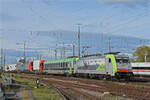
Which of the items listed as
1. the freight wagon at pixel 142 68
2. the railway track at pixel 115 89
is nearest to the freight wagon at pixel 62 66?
the freight wagon at pixel 142 68

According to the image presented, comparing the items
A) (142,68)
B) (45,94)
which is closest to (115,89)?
(45,94)

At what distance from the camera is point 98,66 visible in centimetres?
3191

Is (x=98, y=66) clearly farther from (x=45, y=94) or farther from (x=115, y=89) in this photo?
(x=45, y=94)

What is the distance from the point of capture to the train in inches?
1113

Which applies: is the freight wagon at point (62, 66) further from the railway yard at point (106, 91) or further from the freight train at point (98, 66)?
the railway yard at point (106, 91)

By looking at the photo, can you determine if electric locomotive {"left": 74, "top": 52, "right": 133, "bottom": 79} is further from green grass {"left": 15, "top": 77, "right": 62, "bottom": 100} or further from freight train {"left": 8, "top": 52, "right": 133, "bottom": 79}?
green grass {"left": 15, "top": 77, "right": 62, "bottom": 100}

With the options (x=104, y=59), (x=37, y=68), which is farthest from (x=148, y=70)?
(x=37, y=68)

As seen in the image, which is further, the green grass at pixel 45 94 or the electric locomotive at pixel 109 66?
the electric locomotive at pixel 109 66

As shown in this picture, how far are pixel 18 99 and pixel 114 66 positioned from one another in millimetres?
15935

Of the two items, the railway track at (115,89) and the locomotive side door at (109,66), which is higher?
the locomotive side door at (109,66)

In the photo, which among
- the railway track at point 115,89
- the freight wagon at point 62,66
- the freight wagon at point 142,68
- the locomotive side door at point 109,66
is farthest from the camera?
the freight wagon at point 142,68

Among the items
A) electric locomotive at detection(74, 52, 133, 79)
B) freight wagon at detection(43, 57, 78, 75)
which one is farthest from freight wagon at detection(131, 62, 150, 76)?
electric locomotive at detection(74, 52, 133, 79)

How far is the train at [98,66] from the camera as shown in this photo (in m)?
28.3

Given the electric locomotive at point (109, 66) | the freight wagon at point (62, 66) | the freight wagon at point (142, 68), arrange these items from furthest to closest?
the freight wagon at point (142, 68) < the freight wagon at point (62, 66) < the electric locomotive at point (109, 66)
